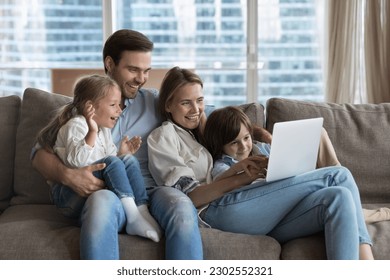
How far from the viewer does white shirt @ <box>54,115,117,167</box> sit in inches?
101

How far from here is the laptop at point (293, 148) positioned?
2.29 m

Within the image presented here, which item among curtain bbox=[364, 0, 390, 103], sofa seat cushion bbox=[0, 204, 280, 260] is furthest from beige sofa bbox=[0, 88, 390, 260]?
curtain bbox=[364, 0, 390, 103]

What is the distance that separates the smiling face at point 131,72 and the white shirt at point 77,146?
254 mm

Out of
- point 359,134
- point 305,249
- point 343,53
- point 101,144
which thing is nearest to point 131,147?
point 101,144

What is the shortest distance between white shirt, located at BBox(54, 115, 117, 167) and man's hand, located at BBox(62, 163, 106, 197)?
4cm

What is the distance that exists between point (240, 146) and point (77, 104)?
602 mm

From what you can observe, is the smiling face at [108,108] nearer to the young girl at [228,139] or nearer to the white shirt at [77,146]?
the white shirt at [77,146]

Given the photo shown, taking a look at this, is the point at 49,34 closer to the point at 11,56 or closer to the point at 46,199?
the point at 11,56

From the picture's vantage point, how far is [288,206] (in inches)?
98.6

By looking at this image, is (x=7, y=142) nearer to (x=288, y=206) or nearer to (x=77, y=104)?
(x=77, y=104)

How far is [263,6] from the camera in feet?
17.4

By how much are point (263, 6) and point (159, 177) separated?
2.88 m

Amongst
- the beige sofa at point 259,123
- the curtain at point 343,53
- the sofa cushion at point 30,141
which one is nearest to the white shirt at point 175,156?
the beige sofa at point 259,123
